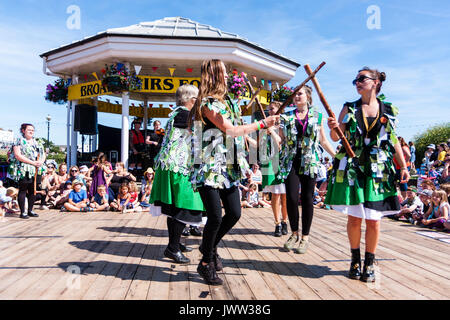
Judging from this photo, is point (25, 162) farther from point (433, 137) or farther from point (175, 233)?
point (433, 137)

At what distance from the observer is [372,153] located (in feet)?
8.72

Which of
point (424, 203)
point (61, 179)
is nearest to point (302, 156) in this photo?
point (424, 203)

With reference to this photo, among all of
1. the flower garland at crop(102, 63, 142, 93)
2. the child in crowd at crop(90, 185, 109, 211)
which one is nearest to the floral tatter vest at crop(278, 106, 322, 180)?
the child in crowd at crop(90, 185, 109, 211)

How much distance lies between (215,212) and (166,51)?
328 inches

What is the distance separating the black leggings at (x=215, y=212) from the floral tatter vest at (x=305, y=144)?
4.10 feet

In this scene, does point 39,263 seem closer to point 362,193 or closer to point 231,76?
point 362,193

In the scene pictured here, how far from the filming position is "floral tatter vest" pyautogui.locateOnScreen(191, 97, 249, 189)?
2.43m

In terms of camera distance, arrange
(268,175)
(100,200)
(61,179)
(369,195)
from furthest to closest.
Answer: (61,179) < (100,200) < (268,175) < (369,195)

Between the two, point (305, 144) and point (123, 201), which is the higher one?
point (305, 144)

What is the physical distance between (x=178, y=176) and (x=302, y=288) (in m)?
1.45

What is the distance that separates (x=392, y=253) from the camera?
3680mm

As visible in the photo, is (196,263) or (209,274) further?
(196,263)

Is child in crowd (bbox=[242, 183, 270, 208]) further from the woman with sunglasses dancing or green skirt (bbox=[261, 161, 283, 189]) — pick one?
the woman with sunglasses dancing

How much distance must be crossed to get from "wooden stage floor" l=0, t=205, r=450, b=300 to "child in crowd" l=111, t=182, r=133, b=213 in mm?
1947
